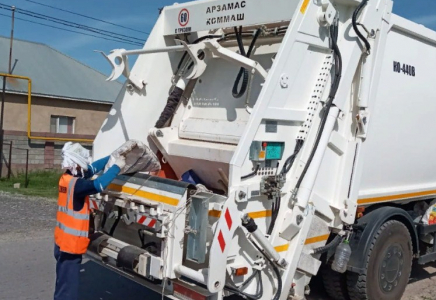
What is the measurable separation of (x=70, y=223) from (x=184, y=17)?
200 cm

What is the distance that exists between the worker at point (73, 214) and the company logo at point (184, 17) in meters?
1.39

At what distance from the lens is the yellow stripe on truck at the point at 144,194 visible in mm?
3519

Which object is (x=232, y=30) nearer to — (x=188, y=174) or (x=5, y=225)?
(x=188, y=174)

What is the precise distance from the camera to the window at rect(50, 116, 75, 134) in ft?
57.2

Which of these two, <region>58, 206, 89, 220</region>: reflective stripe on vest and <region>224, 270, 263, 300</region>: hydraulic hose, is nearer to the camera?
<region>224, 270, 263, 300</region>: hydraulic hose

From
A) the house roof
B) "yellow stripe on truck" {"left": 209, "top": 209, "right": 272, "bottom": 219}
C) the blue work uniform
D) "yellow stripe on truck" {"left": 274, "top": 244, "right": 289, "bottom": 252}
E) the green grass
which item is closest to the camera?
"yellow stripe on truck" {"left": 209, "top": 209, "right": 272, "bottom": 219}

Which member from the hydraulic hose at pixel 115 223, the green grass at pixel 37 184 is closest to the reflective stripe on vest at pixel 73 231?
the hydraulic hose at pixel 115 223

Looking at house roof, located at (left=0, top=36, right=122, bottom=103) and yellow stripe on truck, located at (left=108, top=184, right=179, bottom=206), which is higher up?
house roof, located at (left=0, top=36, right=122, bottom=103)

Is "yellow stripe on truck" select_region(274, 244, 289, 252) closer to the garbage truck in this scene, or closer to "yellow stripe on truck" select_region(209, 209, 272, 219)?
the garbage truck

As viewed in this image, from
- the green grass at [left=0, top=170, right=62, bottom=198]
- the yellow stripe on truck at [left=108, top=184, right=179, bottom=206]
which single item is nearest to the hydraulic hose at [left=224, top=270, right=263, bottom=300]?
the yellow stripe on truck at [left=108, top=184, right=179, bottom=206]

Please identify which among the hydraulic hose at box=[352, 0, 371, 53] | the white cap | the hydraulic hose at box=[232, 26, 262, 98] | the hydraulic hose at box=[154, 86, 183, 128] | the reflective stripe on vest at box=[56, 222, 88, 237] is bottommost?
the reflective stripe on vest at box=[56, 222, 88, 237]

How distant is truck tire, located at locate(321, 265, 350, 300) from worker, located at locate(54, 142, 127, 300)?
6.34 feet

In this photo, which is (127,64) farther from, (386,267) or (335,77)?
(386,267)

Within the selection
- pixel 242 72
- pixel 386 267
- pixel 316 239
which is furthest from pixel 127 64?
pixel 386 267
